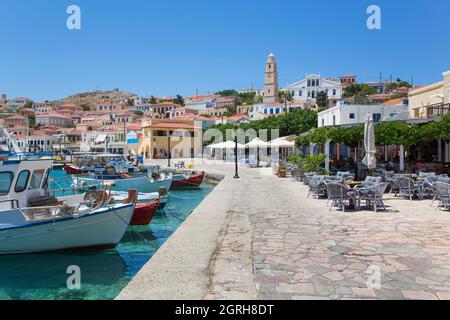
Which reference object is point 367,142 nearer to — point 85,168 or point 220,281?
point 220,281

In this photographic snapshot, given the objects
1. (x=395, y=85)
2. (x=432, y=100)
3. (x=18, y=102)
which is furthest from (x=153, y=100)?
(x=432, y=100)

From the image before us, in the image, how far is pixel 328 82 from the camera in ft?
383

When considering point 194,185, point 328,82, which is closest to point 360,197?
point 194,185

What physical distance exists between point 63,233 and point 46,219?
57 centimetres

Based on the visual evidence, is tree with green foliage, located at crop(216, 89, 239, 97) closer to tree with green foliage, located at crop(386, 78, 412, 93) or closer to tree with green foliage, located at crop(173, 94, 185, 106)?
tree with green foliage, located at crop(173, 94, 185, 106)

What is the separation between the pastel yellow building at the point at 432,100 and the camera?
24.9 m

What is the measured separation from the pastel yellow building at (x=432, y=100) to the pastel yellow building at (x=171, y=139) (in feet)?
119

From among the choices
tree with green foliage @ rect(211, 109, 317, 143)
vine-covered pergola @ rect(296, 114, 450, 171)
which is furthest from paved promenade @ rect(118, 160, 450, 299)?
tree with green foliage @ rect(211, 109, 317, 143)

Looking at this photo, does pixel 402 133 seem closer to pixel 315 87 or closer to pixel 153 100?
pixel 315 87

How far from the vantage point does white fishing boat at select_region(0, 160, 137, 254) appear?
1090cm

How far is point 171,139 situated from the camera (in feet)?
213
